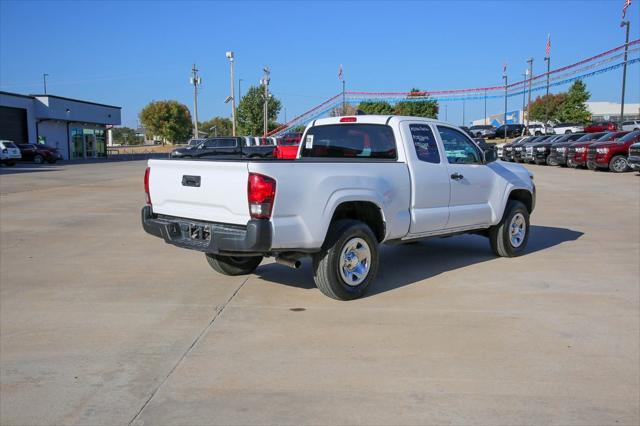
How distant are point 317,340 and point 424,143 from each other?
3.09m

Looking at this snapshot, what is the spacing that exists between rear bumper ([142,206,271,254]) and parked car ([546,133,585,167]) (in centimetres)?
2776

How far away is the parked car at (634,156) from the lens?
2256 centimetres

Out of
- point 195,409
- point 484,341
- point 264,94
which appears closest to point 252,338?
point 195,409

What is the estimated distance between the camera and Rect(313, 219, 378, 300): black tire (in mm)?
5805

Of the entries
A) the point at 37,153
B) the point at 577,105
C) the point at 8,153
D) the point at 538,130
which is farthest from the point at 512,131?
the point at 8,153

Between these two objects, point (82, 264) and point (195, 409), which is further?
point (82, 264)

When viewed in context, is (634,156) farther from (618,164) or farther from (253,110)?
(253,110)

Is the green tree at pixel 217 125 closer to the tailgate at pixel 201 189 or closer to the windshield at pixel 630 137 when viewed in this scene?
the windshield at pixel 630 137

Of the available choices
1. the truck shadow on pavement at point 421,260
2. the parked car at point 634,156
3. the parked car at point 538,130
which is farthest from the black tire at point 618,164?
the parked car at point 538,130

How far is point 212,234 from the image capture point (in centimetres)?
548

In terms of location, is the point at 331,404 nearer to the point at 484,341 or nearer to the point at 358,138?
the point at 484,341

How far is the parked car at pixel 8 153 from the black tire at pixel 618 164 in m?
34.8

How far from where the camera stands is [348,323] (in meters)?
5.37

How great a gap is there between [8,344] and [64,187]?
55.6 ft
